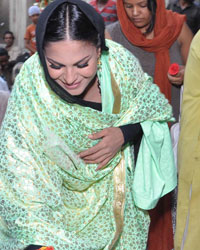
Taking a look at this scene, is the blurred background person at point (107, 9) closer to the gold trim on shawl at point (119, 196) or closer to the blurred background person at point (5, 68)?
the blurred background person at point (5, 68)

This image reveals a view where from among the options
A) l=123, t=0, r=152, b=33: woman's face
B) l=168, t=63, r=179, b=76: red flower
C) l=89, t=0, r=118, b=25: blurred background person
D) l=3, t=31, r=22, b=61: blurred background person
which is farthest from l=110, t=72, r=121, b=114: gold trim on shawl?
l=3, t=31, r=22, b=61: blurred background person

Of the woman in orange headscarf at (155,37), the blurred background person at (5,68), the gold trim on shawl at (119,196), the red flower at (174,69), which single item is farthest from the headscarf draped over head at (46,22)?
the blurred background person at (5,68)

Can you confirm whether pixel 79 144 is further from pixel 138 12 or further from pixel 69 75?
pixel 138 12

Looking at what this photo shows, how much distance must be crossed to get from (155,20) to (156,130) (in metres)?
1.62

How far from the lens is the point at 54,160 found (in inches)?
103

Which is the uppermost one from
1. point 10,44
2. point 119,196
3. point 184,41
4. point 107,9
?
point 184,41

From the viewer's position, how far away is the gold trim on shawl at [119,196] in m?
2.77

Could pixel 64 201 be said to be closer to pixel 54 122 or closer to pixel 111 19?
pixel 54 122

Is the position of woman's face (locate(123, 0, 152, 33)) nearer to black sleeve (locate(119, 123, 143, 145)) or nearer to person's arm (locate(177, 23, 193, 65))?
person's arm (locate(177, 23, 193, 65))

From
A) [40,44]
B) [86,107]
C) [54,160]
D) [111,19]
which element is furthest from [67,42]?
[111,19]

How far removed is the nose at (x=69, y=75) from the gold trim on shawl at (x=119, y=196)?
604 mm

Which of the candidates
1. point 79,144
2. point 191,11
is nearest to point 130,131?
point 79,144

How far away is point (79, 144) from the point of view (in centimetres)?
270

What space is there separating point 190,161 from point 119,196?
1.53ft
